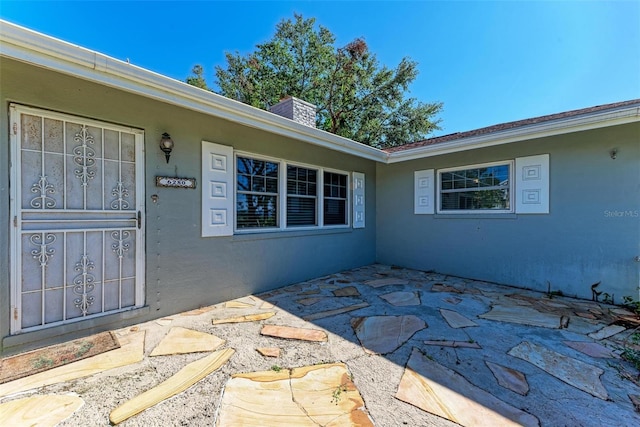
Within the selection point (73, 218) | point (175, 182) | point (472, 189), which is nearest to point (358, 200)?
point (472, 189)

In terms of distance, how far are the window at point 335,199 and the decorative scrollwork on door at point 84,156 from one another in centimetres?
379

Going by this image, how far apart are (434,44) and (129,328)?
1199 centimetres

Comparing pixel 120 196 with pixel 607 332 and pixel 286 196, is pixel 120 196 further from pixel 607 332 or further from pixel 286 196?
pixel 607 332

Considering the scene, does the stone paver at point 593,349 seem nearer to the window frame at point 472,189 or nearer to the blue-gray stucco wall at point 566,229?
the blue-gray stucco wall at point 566,229

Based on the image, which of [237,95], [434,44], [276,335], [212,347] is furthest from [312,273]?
[237,95]

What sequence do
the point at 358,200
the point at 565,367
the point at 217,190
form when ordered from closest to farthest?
1. the point at 565,367
2. the point at 217,190
3. the point at 358,200

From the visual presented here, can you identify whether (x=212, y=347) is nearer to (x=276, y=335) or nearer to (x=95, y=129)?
(x=276, y=335)

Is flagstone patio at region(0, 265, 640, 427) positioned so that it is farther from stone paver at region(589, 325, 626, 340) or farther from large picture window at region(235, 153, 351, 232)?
large picture window at region(235, 153, 351, 232)

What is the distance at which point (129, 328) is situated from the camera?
3.06 meters

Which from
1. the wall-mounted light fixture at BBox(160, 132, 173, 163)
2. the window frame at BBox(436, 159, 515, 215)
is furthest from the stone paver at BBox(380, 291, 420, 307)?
the wall-mounted light fixture at BBox(160, 132, 173, 163)

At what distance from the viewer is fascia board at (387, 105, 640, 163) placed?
12.0 ft

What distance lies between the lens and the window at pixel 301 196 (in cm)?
500

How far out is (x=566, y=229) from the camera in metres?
4.44

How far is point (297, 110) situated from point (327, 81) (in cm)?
961
